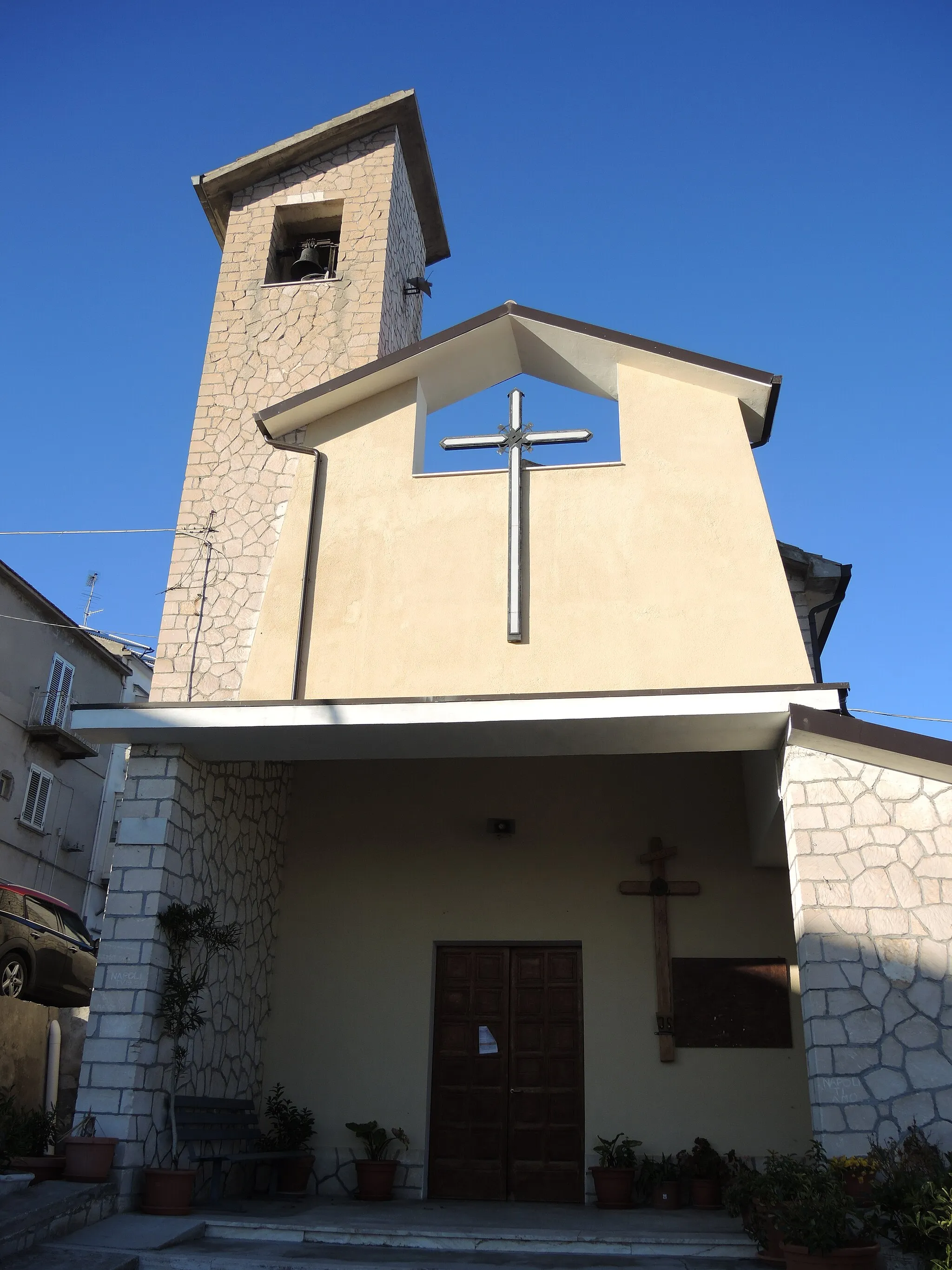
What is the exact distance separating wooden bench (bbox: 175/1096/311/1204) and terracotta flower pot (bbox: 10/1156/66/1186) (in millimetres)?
881

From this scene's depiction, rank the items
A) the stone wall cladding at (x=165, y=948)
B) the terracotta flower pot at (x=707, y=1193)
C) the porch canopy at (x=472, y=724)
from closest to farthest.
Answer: the porch canopy at (x=472, y=724), the stone wall cladding at (x=165, y=948), the terracotta flower pot at (x=707, y=1193)

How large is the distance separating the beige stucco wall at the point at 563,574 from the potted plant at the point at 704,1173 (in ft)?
13.1

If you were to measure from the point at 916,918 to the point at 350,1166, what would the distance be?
5.46m

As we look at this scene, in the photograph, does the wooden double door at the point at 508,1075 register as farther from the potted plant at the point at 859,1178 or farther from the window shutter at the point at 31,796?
the window shutter at the point at 31,796

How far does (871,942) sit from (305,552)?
5.03 metres

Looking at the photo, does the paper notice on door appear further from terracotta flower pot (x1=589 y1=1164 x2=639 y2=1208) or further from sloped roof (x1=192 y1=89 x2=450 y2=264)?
sloped roof (x1=192 y1=89 x2=450 y2=264)

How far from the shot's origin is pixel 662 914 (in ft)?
32.3

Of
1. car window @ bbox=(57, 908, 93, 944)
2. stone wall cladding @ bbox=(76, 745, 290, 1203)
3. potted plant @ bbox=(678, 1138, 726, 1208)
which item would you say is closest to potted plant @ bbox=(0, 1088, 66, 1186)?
stone wall cladding @ bbox=(76, 745, 290, 1203)

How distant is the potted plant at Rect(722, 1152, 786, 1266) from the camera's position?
242 inches

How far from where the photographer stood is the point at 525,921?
33.1 ft

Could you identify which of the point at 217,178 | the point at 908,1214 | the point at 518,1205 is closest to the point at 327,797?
the point at 518,1205

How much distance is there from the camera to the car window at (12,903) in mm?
10930

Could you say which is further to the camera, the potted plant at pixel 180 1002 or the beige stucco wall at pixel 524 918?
the beige stucco wall at pixel 524 918

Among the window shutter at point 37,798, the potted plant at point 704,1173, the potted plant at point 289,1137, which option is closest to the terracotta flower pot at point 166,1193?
the potted plant at point 289,1137
